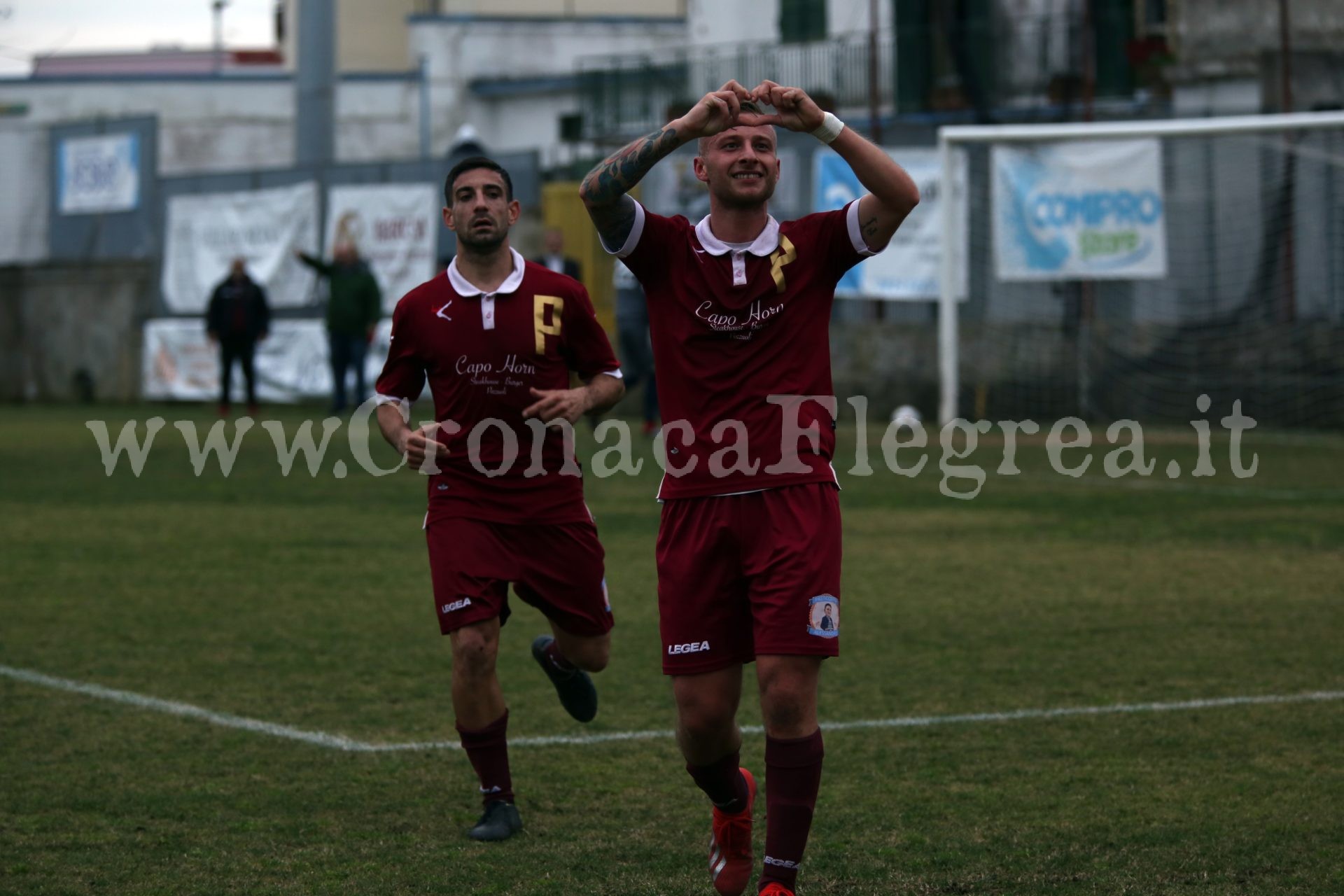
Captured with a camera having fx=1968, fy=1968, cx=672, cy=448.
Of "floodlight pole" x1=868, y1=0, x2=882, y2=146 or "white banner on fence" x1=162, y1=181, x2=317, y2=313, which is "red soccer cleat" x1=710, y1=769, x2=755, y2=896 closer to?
"floodlight pole" x1=868, y1=0, x2=882, y2=146

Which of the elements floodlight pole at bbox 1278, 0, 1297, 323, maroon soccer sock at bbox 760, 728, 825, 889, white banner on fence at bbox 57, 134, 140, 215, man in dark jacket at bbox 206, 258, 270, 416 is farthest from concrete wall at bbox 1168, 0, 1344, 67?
white banner on fence at bbox 57, 134, 140, 215

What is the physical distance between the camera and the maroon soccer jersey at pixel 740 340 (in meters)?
5.12

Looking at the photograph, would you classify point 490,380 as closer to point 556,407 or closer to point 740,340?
point 556,407

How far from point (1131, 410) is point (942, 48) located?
905 centimetres

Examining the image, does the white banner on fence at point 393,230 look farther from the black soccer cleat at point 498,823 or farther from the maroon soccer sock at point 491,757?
the black soccer cleat at point 498,823

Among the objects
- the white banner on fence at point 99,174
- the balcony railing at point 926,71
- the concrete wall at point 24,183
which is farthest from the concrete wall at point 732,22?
the concrete wall at point 24,183

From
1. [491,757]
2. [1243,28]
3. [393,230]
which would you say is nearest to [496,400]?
[491,757]

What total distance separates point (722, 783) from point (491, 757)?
971mm

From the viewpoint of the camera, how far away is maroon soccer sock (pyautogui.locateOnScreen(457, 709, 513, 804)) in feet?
19.4

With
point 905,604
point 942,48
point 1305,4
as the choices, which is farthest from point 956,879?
point 942,48

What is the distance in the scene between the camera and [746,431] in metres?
5.14

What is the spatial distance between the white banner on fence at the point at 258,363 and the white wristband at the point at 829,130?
2482 cm

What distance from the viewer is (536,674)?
8.48 m

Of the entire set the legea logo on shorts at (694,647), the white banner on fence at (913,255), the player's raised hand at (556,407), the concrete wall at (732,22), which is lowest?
the legea logo on shorts at (694,647)
